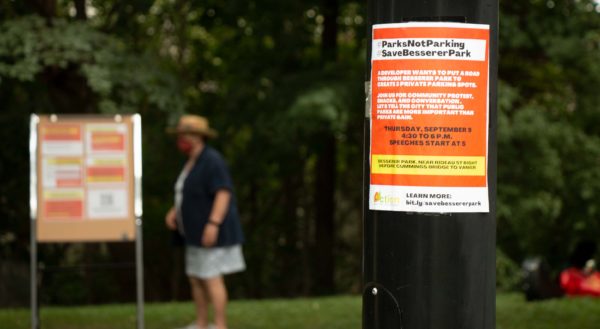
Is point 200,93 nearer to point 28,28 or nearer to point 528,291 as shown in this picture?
point 28,28

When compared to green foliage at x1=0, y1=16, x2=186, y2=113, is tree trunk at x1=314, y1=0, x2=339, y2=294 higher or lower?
lower

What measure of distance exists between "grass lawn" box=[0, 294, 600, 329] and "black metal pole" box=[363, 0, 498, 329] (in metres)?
6.30

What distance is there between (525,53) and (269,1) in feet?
14.2

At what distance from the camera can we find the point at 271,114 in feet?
55.7

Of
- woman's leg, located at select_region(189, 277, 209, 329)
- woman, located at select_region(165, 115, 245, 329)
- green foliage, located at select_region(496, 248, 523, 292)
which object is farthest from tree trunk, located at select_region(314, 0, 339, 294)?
woman, located at select_region(165, 115, 245, 329)

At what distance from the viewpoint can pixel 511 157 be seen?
1623 cm

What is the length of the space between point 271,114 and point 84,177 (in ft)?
27.7

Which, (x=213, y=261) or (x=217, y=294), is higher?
(x=213, y=261)

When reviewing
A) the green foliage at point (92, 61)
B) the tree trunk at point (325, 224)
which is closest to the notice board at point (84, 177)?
the green foliage at point (92, 61)

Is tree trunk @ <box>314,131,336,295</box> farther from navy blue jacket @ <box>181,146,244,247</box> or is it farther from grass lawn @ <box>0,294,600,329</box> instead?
navy blue jacket @ <box>181,146,244,247</box>

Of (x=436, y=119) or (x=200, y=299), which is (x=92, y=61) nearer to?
(x=200, y=299)

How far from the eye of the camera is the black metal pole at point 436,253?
10.3 ft

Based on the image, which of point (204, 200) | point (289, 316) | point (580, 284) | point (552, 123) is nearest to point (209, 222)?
point (204, 200)

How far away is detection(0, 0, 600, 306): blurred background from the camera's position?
1528cm
